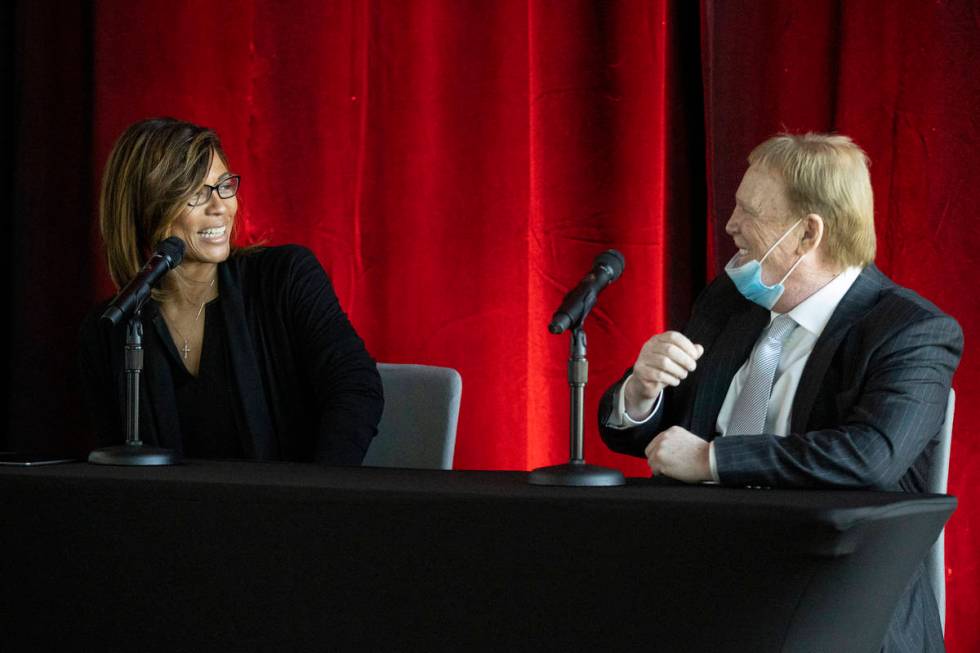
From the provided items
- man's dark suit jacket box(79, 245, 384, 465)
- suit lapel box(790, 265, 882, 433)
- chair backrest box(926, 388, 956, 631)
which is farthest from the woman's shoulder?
chair backrest box(926, 388, 956, 631)

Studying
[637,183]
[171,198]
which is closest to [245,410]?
[171,198]

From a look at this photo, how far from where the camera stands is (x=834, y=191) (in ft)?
6.66

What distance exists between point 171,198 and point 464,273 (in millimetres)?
876

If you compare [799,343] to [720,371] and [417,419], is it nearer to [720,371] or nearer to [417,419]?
[720,371]

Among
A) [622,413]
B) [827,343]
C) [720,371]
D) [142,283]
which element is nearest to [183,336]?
[142,283]

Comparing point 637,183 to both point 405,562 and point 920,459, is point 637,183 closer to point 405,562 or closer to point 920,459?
point 920,459

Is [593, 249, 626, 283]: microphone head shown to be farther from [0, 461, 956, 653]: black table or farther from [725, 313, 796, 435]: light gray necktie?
[725, 313, 796, 435]: light gray necktie

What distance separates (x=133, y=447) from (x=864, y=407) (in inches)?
43.7

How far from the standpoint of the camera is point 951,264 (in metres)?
2.61

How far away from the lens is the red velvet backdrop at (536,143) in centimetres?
263

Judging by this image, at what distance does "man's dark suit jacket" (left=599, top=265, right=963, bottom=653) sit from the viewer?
1.67m

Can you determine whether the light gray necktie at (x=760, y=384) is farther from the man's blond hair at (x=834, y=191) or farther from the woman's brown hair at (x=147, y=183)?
the woman's brown hair at (x=147, y=183)

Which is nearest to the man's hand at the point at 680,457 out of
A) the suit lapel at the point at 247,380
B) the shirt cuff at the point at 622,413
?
the shirt cuff at the point at 622,413

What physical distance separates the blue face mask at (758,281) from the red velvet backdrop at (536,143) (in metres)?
0.70
